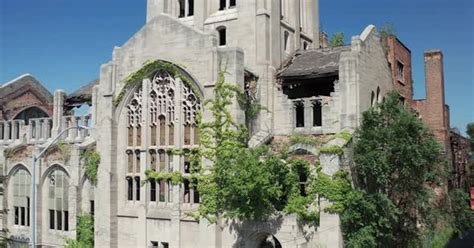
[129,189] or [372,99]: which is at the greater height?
[372,99]

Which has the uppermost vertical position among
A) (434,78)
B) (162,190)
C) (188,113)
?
(434,78)

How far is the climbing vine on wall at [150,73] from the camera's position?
87.0 feet

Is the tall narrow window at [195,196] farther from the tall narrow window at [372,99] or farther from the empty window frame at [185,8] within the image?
the empty window frame at [185,8]

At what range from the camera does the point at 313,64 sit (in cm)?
2759

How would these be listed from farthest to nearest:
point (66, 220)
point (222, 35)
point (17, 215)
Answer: point (17, 215) < point (66, 220) < point (222, 35)

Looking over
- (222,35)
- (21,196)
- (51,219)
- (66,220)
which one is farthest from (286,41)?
(21,196)

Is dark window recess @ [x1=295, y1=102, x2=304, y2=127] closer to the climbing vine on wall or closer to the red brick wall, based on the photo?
the climbing vine on wall

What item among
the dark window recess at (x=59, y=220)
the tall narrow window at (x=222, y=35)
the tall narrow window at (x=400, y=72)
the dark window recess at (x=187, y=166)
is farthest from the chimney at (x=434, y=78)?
the dark window recess at (x=59, y=220)

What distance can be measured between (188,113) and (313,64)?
293 inches

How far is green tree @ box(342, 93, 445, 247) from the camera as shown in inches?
863

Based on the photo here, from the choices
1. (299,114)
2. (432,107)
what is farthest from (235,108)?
(432,107)

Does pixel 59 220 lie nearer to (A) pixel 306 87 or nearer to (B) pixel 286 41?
(A) pixel 306 87

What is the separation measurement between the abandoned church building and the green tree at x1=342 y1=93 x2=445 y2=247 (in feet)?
2.95

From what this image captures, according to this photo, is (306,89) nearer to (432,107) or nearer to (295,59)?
(295,59)
